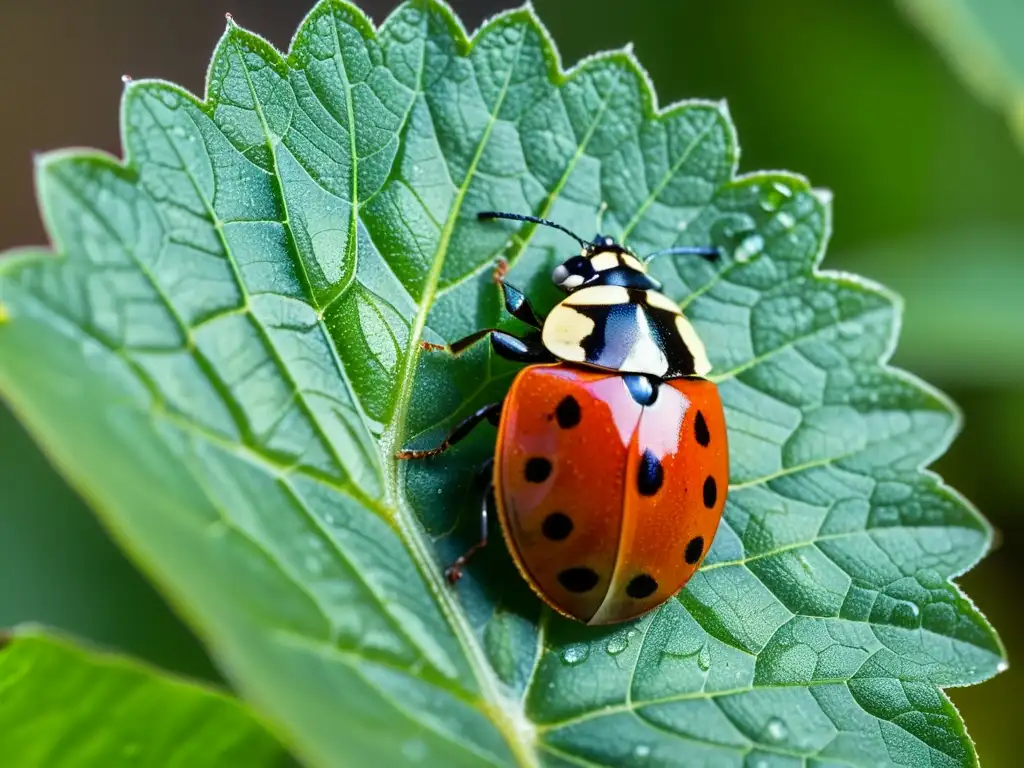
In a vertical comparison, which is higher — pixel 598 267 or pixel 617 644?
pixel 598 267

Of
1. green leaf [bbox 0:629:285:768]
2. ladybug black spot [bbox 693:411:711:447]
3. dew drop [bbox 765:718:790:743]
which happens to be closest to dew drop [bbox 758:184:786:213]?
ladybug black spot [bbox 693:411:711:447]

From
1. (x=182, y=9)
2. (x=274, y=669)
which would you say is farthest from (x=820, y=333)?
(x=182, y=9)

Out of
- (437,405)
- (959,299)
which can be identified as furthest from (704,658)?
(959,299)

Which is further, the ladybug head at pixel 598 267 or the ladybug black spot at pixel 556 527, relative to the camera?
the ladybug head at pixel 598 267

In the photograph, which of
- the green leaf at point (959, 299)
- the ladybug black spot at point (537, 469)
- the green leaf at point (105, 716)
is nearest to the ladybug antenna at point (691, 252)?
the ladybug black spot at point (537, 469)

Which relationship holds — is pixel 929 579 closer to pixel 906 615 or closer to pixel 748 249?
pixel 906 615

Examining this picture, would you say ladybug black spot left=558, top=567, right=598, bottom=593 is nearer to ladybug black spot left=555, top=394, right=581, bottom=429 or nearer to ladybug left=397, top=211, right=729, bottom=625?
ladybug left=397, top=211, right=729, bottom=625

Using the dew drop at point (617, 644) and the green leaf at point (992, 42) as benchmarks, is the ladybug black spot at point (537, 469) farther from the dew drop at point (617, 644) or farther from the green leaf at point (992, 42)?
the green leaf at point (992, 42)
